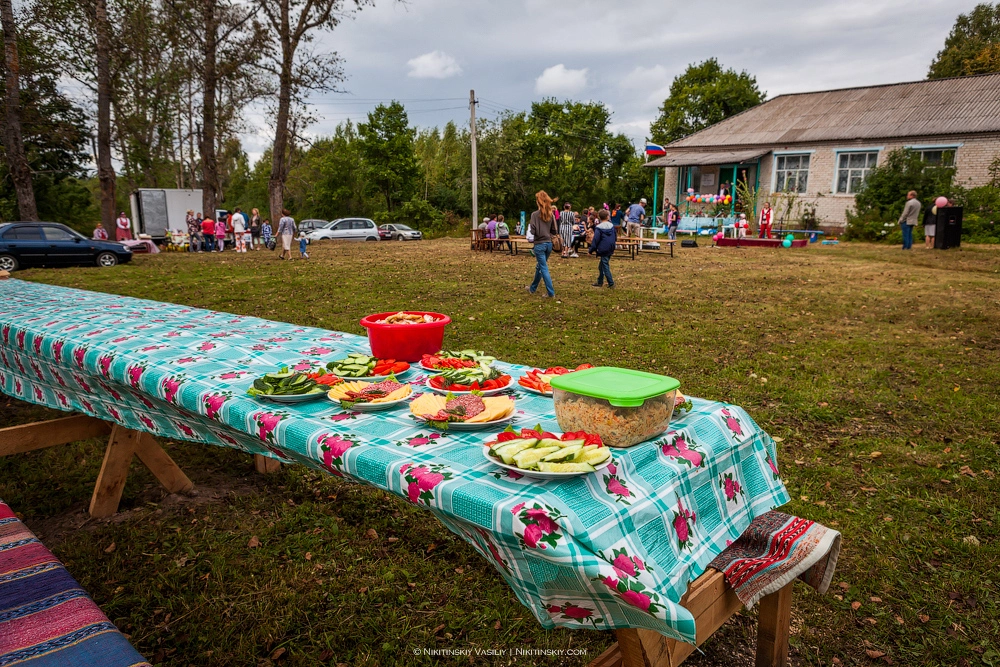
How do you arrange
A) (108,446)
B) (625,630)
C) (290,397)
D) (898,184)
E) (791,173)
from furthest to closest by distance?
(791,173)
(898,184)
(108,446)
(290,397)
(625,630)

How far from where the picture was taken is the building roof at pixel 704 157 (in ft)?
101

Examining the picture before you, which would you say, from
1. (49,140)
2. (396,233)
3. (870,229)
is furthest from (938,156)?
(49,140)

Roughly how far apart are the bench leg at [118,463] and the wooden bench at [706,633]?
309 centimetres

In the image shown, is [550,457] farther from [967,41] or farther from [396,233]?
[967,41]

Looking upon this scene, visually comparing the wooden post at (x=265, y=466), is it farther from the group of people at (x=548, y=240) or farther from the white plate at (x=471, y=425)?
the group of people at (x=548, y=240)

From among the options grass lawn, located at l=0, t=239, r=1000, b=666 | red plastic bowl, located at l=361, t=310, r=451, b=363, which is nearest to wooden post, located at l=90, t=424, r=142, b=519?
grass lawn, located at l=0, t=239, r=1000, b=666

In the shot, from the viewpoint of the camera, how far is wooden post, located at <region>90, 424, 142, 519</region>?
11.9ft

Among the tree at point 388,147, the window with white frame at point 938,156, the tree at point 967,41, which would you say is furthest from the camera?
the tree at point 388,147

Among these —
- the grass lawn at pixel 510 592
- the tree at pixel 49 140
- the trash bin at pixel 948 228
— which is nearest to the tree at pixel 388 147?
the tree at pixel 49 140

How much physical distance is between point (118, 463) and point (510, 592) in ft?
8.21

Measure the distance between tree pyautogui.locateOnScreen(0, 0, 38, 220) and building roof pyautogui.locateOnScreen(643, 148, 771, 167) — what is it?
89.8ft

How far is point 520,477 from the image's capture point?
5.38 feet

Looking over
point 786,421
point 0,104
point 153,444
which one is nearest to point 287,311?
point 153,444

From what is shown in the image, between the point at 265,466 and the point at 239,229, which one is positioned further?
the point at 239,229
